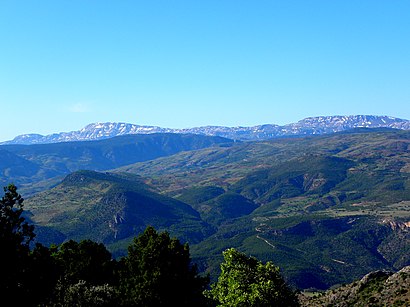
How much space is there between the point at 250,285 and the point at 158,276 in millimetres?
12801

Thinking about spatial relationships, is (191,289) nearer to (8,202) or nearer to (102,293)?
(102,293)

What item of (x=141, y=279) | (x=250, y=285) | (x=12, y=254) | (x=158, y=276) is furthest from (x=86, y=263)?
(x=250, y=285)

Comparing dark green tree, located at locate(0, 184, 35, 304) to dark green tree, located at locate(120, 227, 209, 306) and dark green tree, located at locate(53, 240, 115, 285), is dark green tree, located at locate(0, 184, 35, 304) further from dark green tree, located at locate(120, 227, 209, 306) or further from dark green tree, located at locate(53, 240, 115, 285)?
dark green tree, located at locate(53, 240, 115, 285)

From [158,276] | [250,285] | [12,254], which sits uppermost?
[12,254]

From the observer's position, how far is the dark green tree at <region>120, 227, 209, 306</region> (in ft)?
Answer: 188

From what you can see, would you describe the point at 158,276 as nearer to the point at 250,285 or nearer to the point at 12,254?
the point at 250,285

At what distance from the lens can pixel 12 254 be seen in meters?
49.4

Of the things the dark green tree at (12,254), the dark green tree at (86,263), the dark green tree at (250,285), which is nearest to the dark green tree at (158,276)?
the dark green tree at (250,285)

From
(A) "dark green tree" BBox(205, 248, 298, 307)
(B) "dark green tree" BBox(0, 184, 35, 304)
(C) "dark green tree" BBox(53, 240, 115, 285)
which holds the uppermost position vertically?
(B) "dark green tree" BBox(0, 184, 35, 304)

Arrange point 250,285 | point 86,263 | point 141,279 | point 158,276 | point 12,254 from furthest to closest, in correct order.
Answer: point 86,263, point 141,279, point 158,276, point 250,285, point 12,254

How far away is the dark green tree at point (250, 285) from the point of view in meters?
49.4

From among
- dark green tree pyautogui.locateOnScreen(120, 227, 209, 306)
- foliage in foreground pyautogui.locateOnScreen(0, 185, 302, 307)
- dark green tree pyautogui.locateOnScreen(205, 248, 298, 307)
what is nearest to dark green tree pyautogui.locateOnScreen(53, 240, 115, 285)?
foliage in foreground pyautogui.locateOnScreen(0, 185, 302, 307)

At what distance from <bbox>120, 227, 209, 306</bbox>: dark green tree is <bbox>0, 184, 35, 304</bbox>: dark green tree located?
43.5 feet

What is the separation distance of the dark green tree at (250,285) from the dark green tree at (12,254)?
75.4 feet
